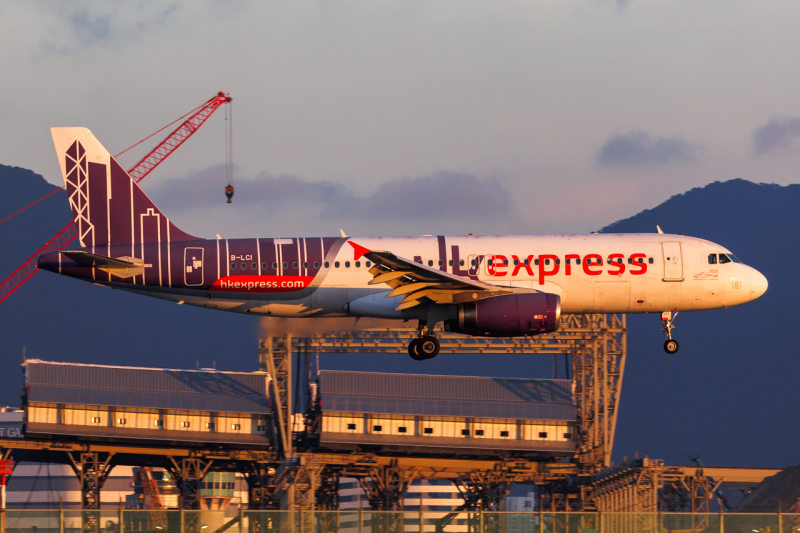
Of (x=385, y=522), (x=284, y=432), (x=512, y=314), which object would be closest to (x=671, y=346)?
(x=512, y=314)

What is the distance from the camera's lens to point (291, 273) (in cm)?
3878

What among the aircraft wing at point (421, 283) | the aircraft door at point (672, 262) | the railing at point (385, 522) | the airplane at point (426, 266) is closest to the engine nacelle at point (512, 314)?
the airplane at point (426, 266)

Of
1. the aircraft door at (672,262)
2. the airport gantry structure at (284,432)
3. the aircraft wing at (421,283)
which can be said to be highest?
the aircraft door at (672,262)

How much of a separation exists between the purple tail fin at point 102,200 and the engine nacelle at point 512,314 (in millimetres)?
13065

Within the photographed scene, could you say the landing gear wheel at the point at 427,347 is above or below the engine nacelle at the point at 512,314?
below

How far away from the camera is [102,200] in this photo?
135 feet

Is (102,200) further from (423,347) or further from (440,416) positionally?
(440,416)

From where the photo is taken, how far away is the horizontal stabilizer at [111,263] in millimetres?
37656

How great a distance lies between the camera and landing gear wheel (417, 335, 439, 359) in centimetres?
3825

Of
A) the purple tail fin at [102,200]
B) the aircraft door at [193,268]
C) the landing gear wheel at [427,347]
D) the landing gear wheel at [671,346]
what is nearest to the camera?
the landing gear wheel at [427,347]

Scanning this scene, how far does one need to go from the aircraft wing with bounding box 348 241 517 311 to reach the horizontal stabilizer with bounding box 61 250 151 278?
927cm

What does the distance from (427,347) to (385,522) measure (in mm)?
12801

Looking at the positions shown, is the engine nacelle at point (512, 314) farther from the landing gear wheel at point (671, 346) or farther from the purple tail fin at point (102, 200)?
the purple tail fin at point (102, 200)

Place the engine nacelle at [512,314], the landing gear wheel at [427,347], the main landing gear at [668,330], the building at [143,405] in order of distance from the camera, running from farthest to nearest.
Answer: the building at [143,405] → the main landing gear at [668,330] → the landing gear wheel at [427,347] → the engine nacelle at [512,314]
